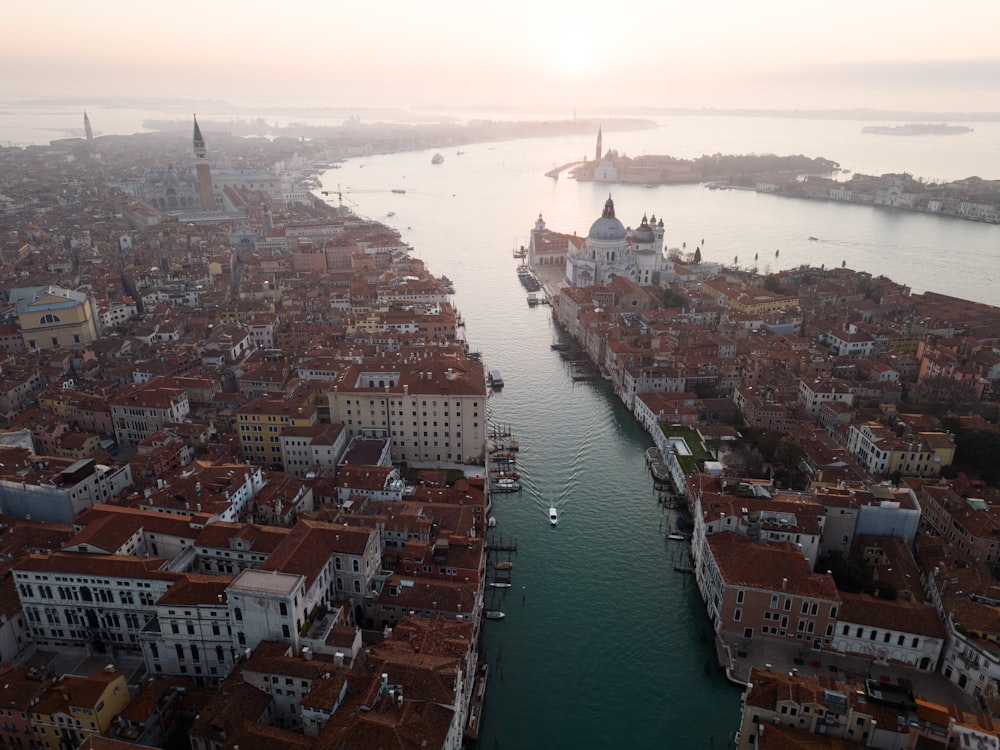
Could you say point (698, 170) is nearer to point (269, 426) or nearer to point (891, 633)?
point (269, 426)

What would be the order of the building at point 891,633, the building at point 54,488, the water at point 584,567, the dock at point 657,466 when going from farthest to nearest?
the dock at point 657,466
the building at point 54,488
the building at point 891,633
the water at point 584,567

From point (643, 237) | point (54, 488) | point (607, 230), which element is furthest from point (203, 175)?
point (54, 488)

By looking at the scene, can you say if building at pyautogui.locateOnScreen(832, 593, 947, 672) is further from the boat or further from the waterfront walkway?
the boat

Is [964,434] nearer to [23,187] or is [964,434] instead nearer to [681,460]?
[681,460]

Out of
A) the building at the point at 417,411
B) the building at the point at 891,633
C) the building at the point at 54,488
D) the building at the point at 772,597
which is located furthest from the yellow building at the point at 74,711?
the building at the point at 891,633

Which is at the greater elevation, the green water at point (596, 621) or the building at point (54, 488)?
the building at point (54, 488)

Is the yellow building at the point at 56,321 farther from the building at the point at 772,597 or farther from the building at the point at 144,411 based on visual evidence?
the building at the point at 772,597

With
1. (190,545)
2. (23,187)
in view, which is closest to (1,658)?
(190,545)
